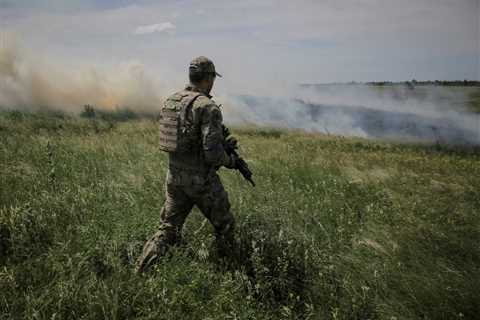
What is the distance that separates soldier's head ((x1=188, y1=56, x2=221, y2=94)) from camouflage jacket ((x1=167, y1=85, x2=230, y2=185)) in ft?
0.22

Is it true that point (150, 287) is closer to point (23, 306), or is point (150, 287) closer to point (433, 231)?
point (23, 306)

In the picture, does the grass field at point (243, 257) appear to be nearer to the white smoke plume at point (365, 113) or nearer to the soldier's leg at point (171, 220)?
the soldier's leg at point (171, 220)

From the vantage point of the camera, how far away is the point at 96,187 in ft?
15.0

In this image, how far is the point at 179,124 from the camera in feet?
10.5

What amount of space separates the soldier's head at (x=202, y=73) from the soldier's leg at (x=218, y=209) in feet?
2.65

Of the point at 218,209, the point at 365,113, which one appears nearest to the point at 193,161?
the point at 218,209

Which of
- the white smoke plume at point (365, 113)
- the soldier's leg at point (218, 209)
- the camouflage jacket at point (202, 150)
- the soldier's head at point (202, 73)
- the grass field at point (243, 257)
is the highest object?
the soldier's head at point (202, 73)

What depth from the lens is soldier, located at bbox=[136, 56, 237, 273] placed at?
3.09m

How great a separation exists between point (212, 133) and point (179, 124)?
13.3 inches

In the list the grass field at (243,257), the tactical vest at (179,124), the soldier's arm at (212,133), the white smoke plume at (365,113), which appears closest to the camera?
the grass field at (243,257)

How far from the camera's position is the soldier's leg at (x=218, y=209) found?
3242mm

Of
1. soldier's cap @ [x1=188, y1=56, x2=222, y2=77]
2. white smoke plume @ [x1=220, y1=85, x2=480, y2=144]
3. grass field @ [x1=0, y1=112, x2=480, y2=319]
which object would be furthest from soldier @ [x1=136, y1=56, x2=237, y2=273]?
white smoke plume @ [x1=220, y1=85, x2=480, y2=144]

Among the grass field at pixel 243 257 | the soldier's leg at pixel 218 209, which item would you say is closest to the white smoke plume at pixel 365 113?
the grass field at pixel 243 257

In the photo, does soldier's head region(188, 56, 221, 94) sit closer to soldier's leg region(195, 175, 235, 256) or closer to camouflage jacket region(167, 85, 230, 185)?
camouflage jacket region(167, 85, 230, 185)
